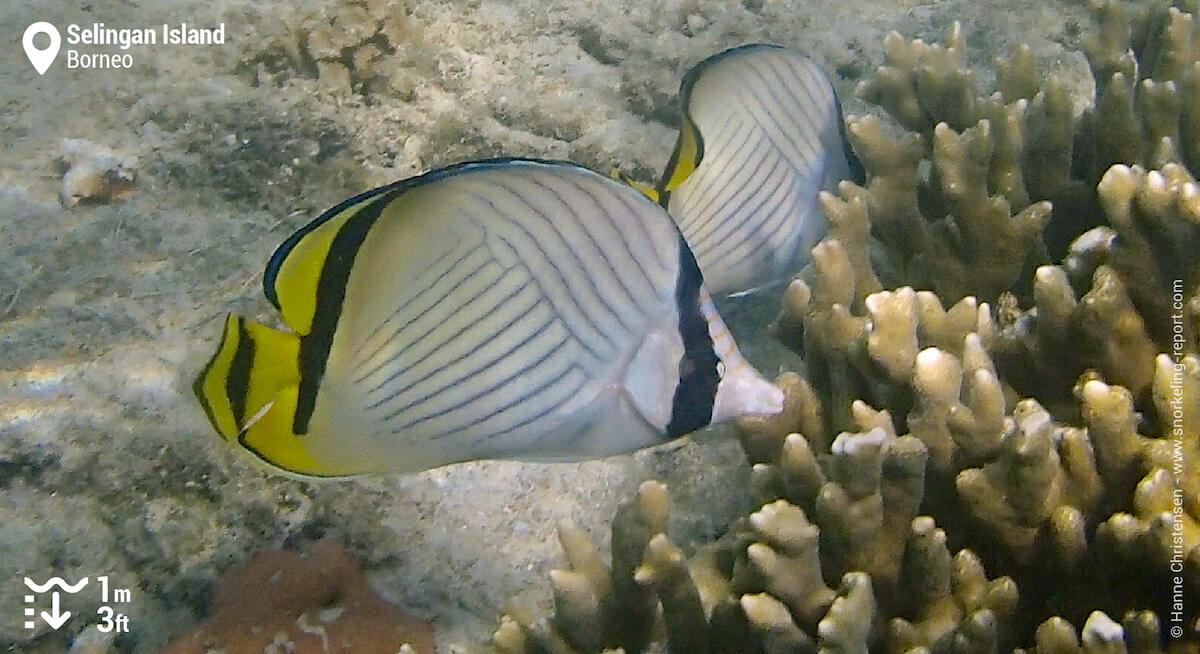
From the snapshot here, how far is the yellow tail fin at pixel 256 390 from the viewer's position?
3.98 feet

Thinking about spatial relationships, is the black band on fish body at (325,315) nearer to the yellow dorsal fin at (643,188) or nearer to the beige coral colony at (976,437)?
the yellow dorsal fin at (643,188)

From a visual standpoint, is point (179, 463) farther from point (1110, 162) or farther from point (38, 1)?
point (38, 1)

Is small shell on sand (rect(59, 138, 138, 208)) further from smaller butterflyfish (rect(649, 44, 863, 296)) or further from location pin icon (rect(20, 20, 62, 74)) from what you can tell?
smaller butterflyfish (rect(649, 44, 863, 296))

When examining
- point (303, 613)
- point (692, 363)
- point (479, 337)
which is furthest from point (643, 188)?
point (303, 613)

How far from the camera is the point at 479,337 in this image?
1330 mm

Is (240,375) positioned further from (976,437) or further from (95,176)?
(95,176)

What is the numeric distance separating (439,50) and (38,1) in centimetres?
264

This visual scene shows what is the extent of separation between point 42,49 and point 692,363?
190 inches

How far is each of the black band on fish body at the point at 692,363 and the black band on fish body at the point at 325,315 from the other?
0.53m

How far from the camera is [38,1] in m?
5.02

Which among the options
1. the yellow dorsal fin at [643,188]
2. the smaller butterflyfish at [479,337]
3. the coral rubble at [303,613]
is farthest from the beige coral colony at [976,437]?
the smaller butterflyfish at [479,337]

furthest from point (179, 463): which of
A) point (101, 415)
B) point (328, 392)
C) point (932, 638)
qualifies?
point (932, 638)

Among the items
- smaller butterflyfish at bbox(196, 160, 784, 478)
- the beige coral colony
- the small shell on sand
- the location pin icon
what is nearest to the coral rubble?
the beige coral colony

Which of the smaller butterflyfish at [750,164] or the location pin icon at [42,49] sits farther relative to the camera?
the location pin icon at [42,49]
